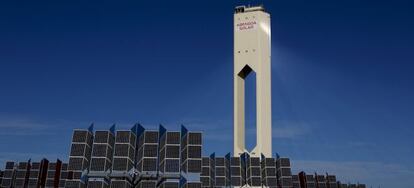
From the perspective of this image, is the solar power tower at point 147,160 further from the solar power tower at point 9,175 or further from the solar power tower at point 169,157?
the solar power tower at point 9,175

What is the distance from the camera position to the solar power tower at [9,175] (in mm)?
55062

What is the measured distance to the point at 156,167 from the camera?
33.2 metres

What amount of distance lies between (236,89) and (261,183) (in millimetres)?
26803

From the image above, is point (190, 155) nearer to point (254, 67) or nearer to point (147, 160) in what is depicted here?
point (147, 160)

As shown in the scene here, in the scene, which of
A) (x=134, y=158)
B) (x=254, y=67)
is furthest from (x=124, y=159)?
(x=254, y=67)

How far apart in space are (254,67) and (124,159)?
130 ft

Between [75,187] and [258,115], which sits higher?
[258,115]

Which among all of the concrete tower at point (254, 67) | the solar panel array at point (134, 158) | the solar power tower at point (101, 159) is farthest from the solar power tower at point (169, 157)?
the concrete tower at point (254, 67)

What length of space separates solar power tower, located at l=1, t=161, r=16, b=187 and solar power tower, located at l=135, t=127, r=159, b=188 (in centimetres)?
2829

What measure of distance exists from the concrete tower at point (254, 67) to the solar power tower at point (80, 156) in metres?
35.5

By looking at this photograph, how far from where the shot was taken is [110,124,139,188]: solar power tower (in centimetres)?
3262

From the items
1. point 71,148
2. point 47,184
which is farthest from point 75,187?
point 47,184

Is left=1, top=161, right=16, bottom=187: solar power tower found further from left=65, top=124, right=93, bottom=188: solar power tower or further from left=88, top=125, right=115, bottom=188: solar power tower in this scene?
left=88, top=125, right=115, bottom=188: solar power tower

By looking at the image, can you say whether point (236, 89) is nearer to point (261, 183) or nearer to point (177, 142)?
point (261, 183)
